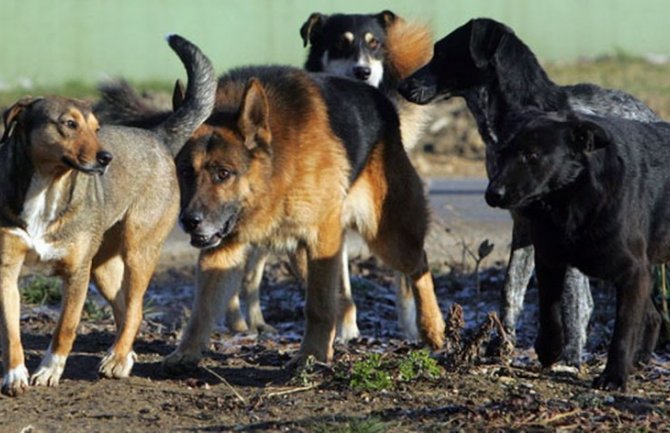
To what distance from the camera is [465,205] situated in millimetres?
13172

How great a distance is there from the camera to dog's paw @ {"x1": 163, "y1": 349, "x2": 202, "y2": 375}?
23.6 feet

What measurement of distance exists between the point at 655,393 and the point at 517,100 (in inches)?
72.4

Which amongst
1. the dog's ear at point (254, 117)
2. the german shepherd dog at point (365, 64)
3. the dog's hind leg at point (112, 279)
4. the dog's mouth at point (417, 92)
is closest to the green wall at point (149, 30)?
the german shepherd dog at point (365, 64)

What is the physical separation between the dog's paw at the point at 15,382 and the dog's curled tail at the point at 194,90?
1574mm

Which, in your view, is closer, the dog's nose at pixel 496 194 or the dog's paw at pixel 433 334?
the dog's nose at pixel 496 194

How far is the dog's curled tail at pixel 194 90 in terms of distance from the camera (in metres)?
7.47

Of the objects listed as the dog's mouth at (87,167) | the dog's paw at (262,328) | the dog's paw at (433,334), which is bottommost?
the dog's paw at (262,328)

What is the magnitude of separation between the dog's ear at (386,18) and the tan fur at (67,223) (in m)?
3.84

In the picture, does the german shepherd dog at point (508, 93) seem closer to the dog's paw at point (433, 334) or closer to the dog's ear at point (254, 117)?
the dog's paw at point (433, 334)

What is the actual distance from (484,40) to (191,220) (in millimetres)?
1971

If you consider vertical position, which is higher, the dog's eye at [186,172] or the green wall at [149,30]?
the dog's eye at [186,172]

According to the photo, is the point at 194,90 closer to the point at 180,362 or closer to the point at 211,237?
the point at 211,237

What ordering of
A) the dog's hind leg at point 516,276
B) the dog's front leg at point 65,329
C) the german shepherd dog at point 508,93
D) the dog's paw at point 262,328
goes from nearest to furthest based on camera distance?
the dog's front leg at point 65,329 → the german shepherd dog at point 508,93 → the dog's hind leg at point 516,276 → the dog's paw at point 262,328

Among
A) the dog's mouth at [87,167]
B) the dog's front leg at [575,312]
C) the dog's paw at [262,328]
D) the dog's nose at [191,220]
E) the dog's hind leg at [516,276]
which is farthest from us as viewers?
the dog's paw at [262,328]
